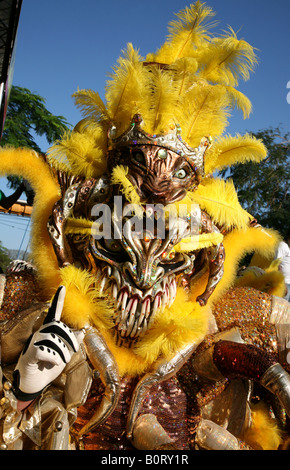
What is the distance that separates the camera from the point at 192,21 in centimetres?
225

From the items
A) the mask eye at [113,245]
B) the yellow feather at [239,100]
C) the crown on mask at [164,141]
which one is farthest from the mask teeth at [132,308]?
the yellow feather at [239,100]

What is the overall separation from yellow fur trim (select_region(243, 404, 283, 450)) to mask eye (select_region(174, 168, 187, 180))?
1355 millimetres

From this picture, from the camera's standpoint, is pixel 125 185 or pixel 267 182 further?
pixel 267 182

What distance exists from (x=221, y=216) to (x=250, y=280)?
34.3 inches

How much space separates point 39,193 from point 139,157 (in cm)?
61

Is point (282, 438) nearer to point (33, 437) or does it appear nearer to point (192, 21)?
point (33, 437)

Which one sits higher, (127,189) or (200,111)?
(200,111)

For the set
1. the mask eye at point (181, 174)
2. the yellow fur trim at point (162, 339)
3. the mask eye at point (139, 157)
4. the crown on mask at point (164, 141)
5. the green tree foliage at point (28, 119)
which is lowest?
the yellow fur trim at point (162, 339)

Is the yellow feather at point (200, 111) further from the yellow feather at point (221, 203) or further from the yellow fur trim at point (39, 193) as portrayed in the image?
the yellow fur trim at point (39, 193)

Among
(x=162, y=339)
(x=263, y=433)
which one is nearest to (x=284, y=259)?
(x=263, y=433)

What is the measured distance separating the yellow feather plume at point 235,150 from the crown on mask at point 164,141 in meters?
0.19

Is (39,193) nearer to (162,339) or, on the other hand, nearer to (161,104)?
(161,104)

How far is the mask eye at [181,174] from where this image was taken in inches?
80.0

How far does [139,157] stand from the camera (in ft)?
6.59
